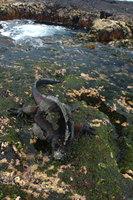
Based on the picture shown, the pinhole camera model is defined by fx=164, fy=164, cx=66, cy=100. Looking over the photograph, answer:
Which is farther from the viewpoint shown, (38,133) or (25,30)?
(25,30)

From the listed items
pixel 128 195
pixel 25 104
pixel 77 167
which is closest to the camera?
pixel 128 195

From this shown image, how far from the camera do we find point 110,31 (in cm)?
1630

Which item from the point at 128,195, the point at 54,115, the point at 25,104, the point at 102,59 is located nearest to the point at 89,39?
the point at 102,59

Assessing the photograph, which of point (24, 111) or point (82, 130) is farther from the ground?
point (24, 111)

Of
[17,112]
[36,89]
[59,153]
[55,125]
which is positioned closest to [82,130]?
[55,125]

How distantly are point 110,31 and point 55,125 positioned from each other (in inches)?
598

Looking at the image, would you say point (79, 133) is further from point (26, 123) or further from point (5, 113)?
point (5, 113)

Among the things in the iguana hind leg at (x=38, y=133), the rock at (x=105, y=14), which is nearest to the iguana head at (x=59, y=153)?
the iguana hind leg at (x=38, y=133)

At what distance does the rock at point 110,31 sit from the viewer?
1592 centimetres

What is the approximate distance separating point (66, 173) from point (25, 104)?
8.54 feet

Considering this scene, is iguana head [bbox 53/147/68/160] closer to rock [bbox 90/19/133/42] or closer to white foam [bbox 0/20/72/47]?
white foam [bbox 0/20/72/47]

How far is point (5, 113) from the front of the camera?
183 inches

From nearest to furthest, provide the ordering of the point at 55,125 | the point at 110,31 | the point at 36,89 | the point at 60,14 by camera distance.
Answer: the point at 55,125 → the point at 36,89 → the point at 110,31 → the point at 60,14

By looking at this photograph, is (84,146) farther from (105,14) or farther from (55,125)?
(105,14)
